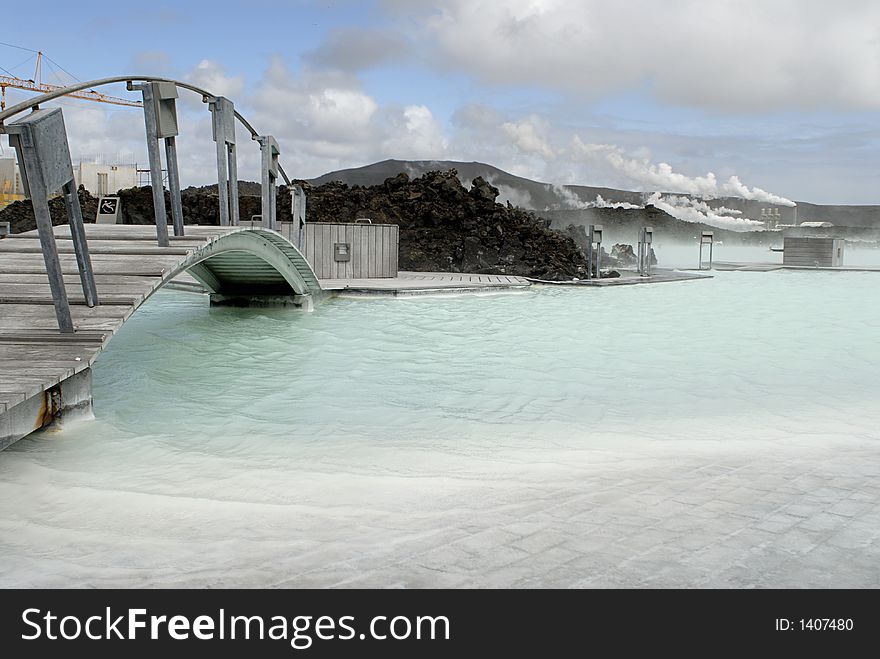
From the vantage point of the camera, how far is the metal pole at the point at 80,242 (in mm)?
4882

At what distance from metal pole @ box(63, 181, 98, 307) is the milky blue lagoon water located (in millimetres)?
834

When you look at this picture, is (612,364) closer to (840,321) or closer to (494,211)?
(840,321)

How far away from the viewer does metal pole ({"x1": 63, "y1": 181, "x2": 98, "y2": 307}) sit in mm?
4882

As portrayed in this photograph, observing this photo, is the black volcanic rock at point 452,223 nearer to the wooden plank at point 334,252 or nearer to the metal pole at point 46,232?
the wooden plank at point 334,252

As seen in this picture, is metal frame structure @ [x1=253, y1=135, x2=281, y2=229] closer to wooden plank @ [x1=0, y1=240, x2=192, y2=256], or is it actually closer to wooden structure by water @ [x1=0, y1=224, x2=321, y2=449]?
wooden structure by water @ [x1=0, y1=224, x2=321, y2=449]

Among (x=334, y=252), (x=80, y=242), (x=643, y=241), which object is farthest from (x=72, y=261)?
(x=643, y=241)

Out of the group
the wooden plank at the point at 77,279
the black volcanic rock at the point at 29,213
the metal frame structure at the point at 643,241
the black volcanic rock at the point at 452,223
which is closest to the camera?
the wooden plank at the point at 77,279

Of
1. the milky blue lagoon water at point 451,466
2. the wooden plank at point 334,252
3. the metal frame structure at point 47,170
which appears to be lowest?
the milky blue lagoon water at point 451,466

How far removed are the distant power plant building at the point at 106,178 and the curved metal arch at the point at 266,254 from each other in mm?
23405

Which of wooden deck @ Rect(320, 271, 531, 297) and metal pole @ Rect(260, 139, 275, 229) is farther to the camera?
wooden deck @ Rect(320, 271, 531, 297)

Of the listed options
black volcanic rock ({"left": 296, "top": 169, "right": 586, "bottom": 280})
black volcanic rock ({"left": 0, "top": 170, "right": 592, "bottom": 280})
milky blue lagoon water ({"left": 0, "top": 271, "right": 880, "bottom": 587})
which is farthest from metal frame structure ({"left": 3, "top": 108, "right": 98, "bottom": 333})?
black volcanic rock ({"left": 296, "top": 169, "right": 586, "bottom": 280})

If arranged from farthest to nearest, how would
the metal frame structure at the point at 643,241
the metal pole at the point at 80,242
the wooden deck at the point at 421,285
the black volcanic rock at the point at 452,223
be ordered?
the black volcanic rock at the point at 452,223 → the metal frame structure at the point at 643,241 → the wooden deck at the point at 421,285 → the metal pole at the point at 80,242

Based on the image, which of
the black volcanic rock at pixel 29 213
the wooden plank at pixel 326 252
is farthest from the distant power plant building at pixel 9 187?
the wooden plank at pixel 326 252
